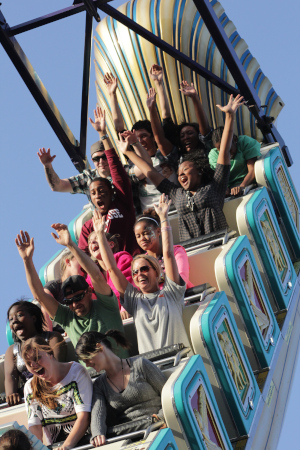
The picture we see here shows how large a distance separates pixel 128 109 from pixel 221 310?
4.52m

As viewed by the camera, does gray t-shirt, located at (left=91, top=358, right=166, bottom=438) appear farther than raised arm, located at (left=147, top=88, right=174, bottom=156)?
No

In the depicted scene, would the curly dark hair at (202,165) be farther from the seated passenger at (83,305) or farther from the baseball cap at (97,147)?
the seated passenger at (83,305)

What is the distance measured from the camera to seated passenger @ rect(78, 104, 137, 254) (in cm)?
700

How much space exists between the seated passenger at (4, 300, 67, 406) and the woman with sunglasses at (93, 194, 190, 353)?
0.49 m

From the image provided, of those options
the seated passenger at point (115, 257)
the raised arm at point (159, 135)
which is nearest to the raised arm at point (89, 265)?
the seated passenger at point (115, 257)

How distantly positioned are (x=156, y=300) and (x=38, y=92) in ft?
12.9

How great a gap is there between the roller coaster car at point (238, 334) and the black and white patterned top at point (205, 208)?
0.15 meters

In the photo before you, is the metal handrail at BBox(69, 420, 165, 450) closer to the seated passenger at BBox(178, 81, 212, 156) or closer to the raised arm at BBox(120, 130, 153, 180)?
the raised arm at BBox(120, 130, 153, 180)

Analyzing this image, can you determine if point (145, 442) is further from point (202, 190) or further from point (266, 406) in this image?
point (202, 190)

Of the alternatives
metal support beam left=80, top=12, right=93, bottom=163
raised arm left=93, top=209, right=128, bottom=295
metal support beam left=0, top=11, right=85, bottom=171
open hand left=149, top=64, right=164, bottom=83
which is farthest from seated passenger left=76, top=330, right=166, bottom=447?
metal support beam left=80, top=12, right=93, bottom=163

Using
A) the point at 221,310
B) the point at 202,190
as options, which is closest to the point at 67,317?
the point at 221,310

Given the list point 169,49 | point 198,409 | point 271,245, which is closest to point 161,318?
point 198,409

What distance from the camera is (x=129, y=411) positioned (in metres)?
5.07

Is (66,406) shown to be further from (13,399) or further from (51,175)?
(51,175)
